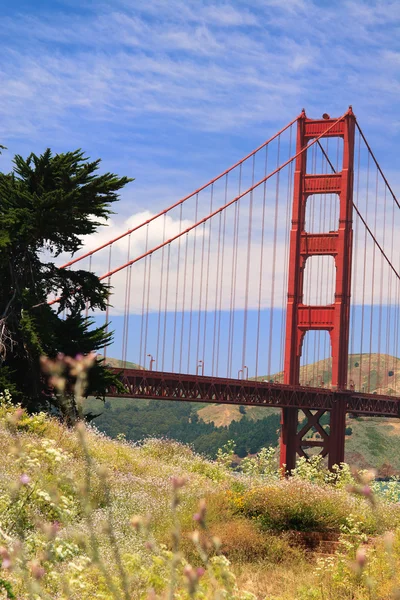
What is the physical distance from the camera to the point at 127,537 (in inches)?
458

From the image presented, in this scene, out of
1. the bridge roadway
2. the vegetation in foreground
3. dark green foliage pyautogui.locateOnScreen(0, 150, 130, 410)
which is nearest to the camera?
the vegetation in foreground

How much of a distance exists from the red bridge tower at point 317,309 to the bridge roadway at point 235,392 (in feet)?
3.26

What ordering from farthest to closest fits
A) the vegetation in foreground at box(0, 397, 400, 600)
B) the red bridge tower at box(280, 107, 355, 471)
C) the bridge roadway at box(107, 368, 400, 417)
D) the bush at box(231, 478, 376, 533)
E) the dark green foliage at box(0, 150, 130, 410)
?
the red bridge tower at box(280, 107, 355, 471)
the bridge roadway at box(107, 368, 400, 417)
the dark green foliage at box(0, 150, 130, 410)
the bush at box(231, 478, 376, 533)
the vegetation in foreground at box(0, 397, 400, 600)

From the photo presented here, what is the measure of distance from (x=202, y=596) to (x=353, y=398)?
52.0 metres

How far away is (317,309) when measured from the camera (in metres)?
53.3

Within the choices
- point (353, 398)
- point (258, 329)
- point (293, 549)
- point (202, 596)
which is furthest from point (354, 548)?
point (258, 329)

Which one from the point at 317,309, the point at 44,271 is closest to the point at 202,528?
the point at 44,271

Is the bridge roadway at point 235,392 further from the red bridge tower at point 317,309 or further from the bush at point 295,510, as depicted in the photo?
the bush at point 295,510

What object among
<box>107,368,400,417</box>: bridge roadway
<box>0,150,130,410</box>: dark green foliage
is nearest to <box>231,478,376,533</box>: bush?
<box>0,150,130,410</box>: dark green foliage

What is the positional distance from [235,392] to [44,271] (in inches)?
876

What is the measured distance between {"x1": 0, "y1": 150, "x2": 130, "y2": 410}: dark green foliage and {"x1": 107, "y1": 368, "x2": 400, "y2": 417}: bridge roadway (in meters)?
7.40

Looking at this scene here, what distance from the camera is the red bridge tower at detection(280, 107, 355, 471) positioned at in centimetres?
5259

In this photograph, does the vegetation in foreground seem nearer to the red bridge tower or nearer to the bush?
the bush

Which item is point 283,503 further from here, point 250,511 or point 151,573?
point 151,573
